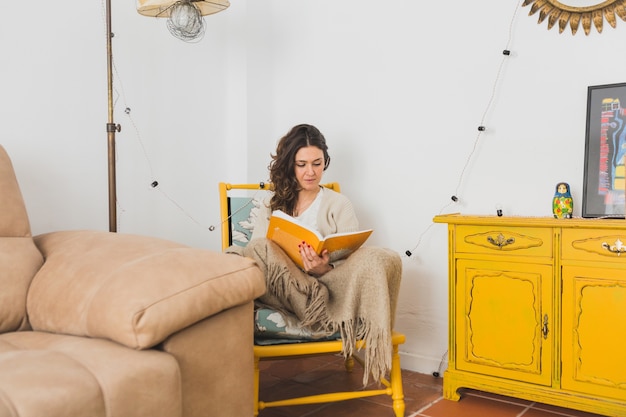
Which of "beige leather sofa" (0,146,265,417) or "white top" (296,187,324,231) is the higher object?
"white top" (296,187,324,231)

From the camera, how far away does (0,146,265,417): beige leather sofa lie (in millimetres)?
1006

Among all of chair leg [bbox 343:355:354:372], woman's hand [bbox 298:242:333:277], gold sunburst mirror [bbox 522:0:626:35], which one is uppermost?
gold sunburst mirror [bbox 522:0:626:35]

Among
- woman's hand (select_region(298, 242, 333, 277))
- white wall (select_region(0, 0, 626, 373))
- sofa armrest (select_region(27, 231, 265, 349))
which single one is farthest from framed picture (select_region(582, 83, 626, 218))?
sofa armrest (select_region(27, 231, 265, 349))

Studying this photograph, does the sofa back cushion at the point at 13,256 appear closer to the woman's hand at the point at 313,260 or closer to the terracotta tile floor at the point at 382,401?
the woman's hand at the point at 313,260

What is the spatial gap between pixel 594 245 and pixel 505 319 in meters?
0.40

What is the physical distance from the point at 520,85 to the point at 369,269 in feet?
3.42

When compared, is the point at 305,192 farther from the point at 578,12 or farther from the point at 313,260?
the point at 578,12

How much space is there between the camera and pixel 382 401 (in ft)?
7.09

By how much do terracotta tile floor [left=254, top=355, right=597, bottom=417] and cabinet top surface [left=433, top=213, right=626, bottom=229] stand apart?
68 cm

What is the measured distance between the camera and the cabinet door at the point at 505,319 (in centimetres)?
195

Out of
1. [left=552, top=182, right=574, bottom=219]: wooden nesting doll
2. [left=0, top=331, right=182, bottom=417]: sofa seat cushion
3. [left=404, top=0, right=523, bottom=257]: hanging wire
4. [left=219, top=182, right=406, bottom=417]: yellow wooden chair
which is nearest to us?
[left=0, top=331, right=182, bottom=417]: sofa seat cushion

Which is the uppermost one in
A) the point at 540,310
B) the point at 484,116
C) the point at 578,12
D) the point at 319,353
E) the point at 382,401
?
the point at 578,12

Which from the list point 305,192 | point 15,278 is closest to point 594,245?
point 305,192

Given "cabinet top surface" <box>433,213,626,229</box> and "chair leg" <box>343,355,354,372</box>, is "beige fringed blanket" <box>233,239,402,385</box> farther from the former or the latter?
"chair leg" <box>343,355,354,372</box>
